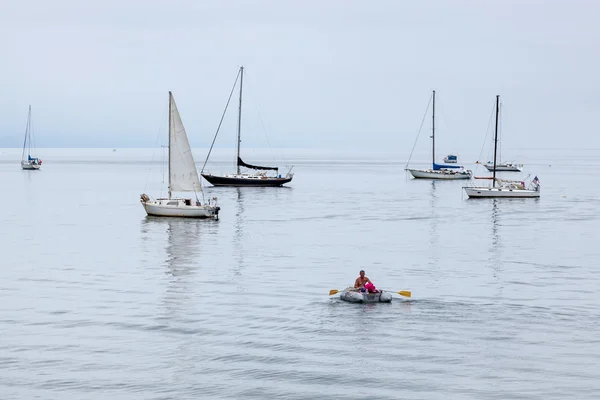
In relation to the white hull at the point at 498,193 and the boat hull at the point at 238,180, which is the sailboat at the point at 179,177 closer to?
the white hull at the point at 498,193

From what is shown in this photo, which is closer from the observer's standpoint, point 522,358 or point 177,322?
point 522,358

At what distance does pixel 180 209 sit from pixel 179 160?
573 cm

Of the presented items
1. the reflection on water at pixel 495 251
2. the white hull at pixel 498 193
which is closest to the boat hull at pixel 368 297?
the reflection on water at pixel 495 251

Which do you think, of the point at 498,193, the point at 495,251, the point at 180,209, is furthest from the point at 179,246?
the point at 498,193

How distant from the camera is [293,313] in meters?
44.5

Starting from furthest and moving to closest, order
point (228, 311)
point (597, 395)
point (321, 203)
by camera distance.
Result: point (321, 203) < point (228, 311) < point (597, 395)

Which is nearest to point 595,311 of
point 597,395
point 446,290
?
point 446,290

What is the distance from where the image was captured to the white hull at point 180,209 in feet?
313

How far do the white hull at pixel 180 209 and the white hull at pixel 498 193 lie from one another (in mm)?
55151

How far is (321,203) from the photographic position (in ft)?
432

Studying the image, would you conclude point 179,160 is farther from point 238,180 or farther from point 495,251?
point 238,180

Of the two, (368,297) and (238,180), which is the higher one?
(238,180)

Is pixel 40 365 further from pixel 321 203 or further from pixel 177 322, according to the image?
pixel 321 203

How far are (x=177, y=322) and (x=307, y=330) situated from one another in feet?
22.2
